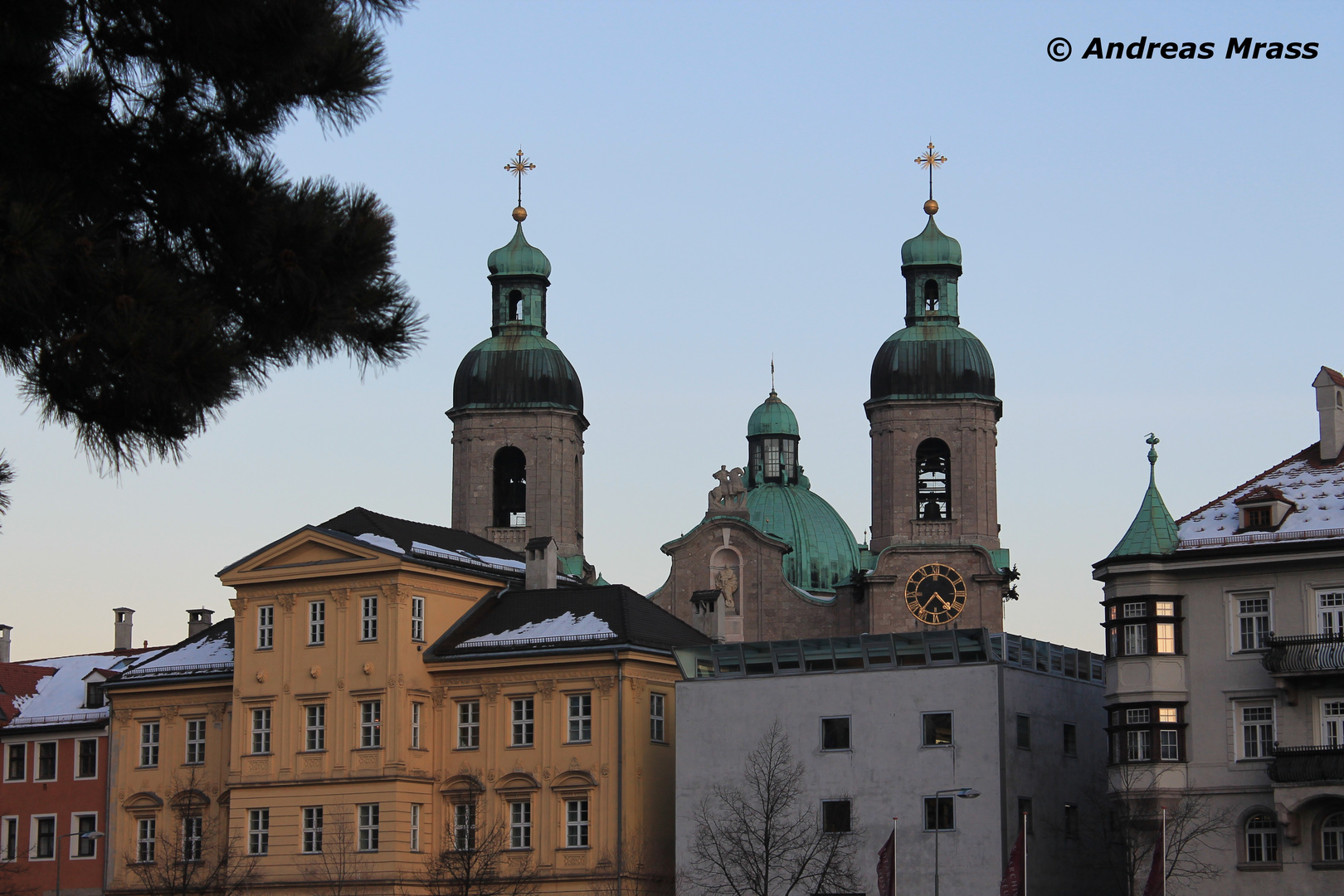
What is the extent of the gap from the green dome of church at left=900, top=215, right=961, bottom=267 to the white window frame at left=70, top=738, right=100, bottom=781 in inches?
1570

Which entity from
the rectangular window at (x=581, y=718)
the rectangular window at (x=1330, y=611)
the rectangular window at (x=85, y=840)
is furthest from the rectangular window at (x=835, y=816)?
the rectangular window at (x=85, y=840)

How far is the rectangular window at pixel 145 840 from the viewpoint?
2749 inches

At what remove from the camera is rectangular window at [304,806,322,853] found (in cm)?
6600

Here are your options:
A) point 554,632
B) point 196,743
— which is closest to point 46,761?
point 196,743

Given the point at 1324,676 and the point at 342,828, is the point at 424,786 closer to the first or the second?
the point at 342,828

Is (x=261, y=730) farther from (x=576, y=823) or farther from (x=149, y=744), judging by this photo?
(x=576, y=823)

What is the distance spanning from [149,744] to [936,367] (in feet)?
125

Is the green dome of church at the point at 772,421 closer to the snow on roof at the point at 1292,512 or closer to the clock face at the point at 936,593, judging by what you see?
the clock face at the point at 936,593

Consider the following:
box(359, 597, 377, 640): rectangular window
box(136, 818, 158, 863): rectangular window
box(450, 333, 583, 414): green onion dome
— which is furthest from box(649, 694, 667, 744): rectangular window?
box(450, 333, 583, 414): green onion dome

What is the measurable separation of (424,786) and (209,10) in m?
50.0

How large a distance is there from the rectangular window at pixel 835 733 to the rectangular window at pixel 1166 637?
8176 mm

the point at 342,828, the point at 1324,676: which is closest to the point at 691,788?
the point at 342,828

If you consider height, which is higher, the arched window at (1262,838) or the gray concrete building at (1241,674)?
the gray concrete building at (1241,674)

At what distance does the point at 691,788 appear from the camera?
60875mm
